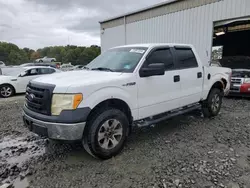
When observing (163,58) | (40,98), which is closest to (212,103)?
(163,58)

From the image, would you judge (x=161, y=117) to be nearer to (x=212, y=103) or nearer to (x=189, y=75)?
(x=189, y=75)

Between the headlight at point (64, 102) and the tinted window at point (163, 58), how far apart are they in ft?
5.24

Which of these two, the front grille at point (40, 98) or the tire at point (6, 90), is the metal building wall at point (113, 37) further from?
the front grille at point (40, 98)

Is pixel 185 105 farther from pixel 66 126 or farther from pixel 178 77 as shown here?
pixel 66 126

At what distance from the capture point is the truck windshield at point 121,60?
351 cm

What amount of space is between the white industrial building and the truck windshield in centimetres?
692

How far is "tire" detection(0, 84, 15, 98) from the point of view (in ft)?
30.7

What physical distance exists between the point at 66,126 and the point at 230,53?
76.4ft

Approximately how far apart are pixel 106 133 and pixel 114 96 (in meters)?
0.60

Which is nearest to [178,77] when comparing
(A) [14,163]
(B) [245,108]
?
(A) [14,163]

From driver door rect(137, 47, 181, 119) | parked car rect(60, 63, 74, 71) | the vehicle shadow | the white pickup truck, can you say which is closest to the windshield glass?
parked car rect(60, 63, 74, 71)

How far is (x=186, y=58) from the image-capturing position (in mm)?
4430

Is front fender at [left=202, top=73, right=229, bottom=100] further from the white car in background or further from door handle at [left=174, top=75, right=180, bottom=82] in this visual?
the white car in background

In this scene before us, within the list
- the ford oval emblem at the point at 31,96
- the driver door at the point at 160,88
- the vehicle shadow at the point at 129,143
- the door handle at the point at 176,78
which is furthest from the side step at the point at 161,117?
the ford oval emblem at the point at 31,96
